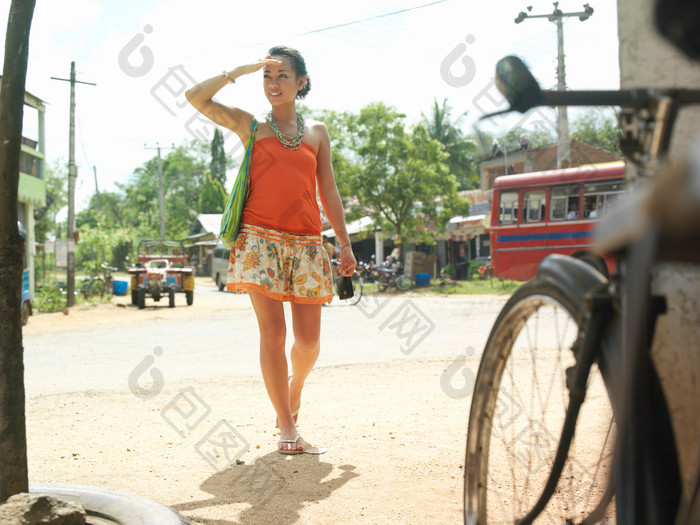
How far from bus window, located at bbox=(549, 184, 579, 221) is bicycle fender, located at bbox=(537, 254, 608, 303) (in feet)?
55.6

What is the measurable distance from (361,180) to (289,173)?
25.0 m

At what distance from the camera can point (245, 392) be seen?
5215 mm

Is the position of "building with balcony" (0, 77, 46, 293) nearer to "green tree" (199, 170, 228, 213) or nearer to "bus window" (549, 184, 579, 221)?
"bus window" (549, 184, 579, 221)

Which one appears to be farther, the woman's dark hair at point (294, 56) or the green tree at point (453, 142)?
the green tree at point (453, 142)

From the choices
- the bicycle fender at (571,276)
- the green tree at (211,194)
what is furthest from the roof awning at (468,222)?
the green tree at (211,194)

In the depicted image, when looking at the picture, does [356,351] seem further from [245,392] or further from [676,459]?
[676,459]

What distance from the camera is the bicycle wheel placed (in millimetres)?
1495

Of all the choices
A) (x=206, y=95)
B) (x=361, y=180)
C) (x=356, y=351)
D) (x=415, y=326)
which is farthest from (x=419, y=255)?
(x=206, y=95)

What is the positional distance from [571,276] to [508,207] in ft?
60.1

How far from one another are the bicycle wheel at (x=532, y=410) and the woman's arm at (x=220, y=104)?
6.19ft

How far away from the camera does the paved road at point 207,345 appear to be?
6535mm

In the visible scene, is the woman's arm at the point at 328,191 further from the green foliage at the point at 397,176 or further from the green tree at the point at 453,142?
the green tree at the point at 453,142

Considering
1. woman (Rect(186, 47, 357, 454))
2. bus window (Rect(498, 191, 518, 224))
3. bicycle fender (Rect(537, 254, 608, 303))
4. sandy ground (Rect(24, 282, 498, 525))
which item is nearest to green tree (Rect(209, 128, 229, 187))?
bus window (Rect(498, 191, 518, 224))

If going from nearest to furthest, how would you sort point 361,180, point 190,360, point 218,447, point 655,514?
point 655,514 → point 218,447 → point 190,360 → point 361,180
